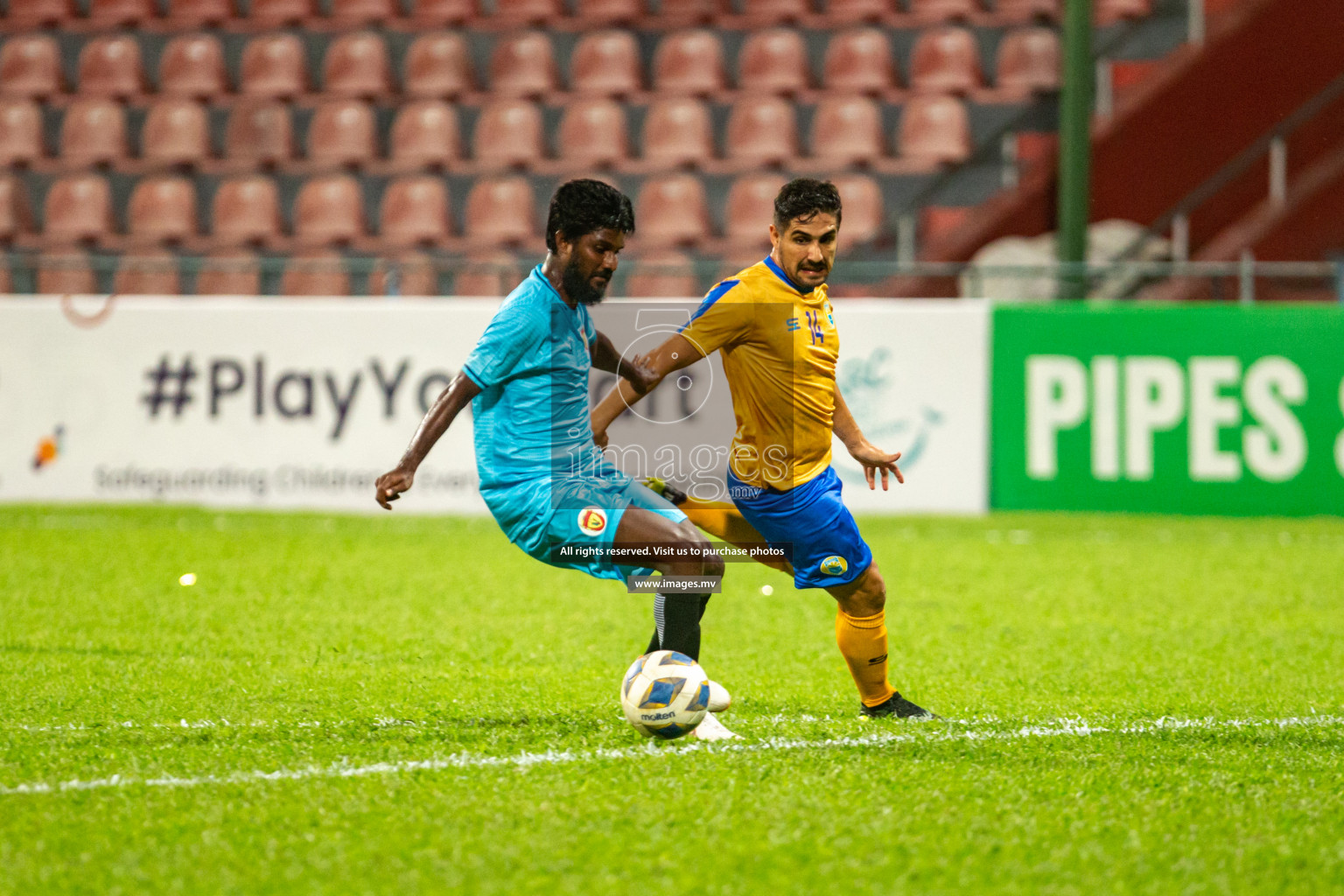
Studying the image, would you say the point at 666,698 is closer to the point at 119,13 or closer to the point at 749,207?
the point at 749,207

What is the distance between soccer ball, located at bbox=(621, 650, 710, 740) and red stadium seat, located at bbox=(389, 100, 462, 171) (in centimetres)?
1163

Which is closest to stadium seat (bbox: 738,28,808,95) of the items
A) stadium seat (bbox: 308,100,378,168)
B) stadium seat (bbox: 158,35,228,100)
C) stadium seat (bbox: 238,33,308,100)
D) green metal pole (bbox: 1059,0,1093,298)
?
green metal pole (bbox: 1059,0,1093,298)

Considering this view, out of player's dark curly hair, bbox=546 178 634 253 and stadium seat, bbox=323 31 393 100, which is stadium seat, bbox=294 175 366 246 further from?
player's dark curly hair, bbox=546 178 634 253

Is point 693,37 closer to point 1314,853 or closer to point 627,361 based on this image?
point 627,361

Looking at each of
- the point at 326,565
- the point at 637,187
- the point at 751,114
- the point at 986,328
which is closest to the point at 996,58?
the point at 751,114

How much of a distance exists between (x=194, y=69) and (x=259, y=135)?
4.29 feet

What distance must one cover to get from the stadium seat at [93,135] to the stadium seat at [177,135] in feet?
0.95

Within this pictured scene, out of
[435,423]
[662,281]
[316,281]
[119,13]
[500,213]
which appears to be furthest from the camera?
[119,13]

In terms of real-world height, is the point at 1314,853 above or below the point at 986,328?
below

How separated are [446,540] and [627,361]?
17.8ft

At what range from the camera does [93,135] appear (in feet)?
52.6

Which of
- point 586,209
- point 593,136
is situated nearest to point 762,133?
point 593,136

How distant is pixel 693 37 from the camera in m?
16.0

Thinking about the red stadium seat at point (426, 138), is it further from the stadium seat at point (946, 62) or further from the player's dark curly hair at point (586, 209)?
the player's dark curly hair at point (586, 209)
